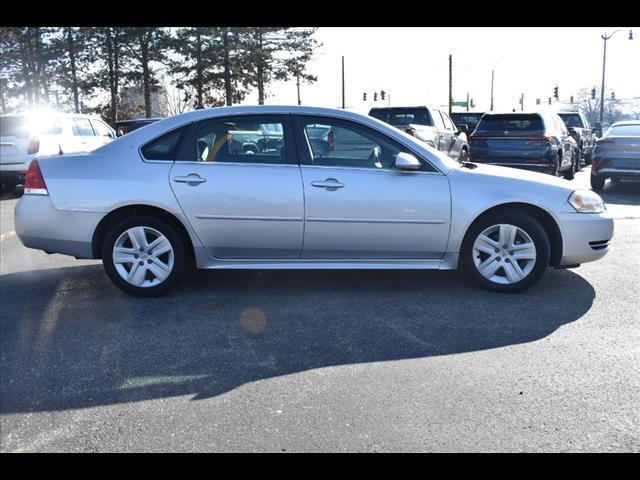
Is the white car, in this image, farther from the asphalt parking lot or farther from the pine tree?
the pine tree

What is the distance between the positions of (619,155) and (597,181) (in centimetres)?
81

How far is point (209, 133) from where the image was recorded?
5176 millimetres

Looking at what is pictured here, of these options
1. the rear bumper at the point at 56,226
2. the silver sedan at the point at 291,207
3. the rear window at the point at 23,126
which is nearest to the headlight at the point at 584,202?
the silver sedan at the point at 291,207

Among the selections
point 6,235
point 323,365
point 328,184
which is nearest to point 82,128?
point 6,235

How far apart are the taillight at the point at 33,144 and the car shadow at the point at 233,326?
23.4 feet

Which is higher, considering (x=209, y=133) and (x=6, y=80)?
(x=6, y=80)

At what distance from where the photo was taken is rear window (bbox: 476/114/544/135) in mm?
12695

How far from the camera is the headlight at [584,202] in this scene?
5.14 meters

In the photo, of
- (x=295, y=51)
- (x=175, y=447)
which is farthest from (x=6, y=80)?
(x=175, y=447)

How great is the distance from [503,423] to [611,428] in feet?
1.67

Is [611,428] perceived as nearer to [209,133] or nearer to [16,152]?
[209,133]

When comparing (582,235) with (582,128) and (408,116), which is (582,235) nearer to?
(408,116)

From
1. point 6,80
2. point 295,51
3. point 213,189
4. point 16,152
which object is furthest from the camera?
point 6,80

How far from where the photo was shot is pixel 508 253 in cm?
514
